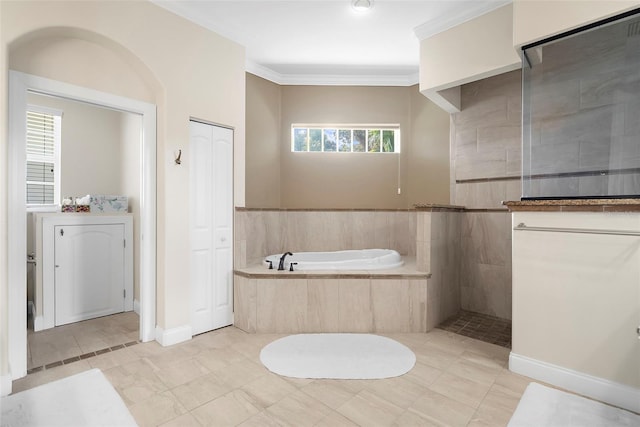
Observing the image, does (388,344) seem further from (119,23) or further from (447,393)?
(119,23)

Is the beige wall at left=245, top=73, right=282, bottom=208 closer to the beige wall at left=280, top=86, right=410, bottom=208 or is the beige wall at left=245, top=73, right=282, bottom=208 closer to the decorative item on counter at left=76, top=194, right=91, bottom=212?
the beige wall at left=280, top=86, right=410, bottom=208

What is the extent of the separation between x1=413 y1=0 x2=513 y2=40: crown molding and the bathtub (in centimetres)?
220

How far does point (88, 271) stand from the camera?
336 centimetres

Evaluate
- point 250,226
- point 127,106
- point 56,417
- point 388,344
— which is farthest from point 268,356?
point 127,106

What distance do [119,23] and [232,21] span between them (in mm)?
961

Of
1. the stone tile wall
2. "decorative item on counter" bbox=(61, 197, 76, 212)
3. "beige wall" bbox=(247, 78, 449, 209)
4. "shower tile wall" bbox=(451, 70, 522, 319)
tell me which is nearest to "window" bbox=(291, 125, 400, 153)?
"beige wall" bbox=(247, 78, 449, 209)

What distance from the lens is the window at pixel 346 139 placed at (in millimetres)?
4395

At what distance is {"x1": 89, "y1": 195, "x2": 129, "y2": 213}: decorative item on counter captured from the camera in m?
3.50

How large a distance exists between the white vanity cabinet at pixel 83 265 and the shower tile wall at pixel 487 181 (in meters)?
3.89

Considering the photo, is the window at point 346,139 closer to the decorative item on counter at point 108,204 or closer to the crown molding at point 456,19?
the crown molding at point 456,19

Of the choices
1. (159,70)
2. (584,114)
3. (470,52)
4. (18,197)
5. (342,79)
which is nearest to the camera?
(18,197)

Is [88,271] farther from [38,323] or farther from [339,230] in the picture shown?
[339,230]

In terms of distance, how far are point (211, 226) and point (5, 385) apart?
1.69 meters

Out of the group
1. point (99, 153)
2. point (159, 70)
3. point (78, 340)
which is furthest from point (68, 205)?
point (159, 70)
